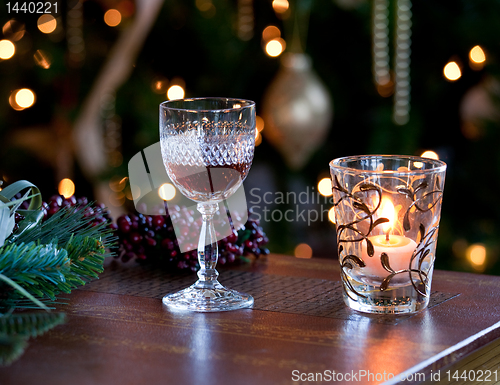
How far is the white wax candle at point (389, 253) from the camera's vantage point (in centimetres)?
65

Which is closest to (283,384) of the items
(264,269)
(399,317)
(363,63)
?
(399,317)

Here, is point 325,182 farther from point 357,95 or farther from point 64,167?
point 64,167

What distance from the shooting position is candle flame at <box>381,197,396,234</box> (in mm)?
659

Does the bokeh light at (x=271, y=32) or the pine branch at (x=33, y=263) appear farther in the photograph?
the bokeh light at (x=271, y=32)

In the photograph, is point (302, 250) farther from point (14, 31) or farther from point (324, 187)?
point (14, 31)

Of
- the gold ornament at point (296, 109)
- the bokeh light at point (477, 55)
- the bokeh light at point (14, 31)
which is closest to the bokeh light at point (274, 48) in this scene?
the gold ornament at point (296, 109)

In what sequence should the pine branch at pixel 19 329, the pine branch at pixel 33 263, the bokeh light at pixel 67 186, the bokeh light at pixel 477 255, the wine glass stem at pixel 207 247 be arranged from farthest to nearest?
1. the bokeh light at pixel 67 186
2. the bokeh light at pixel 477 255
3. the wine glass stem at pixel 207 247
4. the pine branch at pixel 33 263
5. the pine branch at pixel 19 329

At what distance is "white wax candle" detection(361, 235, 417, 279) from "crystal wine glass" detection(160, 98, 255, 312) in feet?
0.44

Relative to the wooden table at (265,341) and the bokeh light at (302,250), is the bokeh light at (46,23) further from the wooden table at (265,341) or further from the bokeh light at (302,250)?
the wooden table at (265,341)

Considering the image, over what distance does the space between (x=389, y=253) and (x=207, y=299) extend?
7.9 inches

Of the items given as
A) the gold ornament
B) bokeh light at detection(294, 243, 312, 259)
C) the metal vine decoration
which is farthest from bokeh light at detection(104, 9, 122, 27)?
the metal vine decoration

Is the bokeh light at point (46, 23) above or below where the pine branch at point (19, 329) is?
above

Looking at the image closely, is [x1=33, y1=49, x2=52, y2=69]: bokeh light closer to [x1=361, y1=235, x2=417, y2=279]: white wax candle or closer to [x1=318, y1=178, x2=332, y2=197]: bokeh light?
[x1=318, y1=178, x2=332, y2=197]: bokeh light

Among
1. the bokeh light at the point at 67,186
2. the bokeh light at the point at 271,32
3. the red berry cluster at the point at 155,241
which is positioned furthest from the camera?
the bokeh light at the point at 67,186
